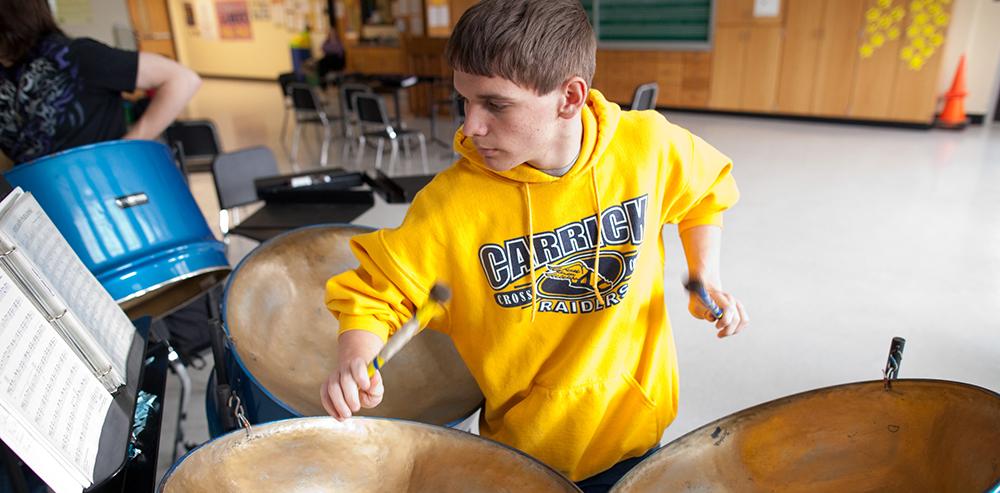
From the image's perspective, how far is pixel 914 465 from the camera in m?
0.72

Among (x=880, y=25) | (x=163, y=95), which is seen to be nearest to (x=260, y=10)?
(x=880, y=25)

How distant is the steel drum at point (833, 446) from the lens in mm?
688

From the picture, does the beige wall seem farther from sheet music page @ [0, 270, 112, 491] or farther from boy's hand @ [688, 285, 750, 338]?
sheet music page @ [0, 270, 112, 491]

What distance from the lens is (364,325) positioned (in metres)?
0.74

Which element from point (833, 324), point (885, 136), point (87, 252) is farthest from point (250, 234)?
point (885, 136)

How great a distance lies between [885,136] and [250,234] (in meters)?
5.05

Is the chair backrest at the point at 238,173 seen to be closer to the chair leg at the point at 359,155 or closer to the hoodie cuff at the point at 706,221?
the hoodie cuff at the point at 706,221

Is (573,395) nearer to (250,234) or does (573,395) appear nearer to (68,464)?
(68,464)

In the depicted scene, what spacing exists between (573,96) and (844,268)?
2472 mm

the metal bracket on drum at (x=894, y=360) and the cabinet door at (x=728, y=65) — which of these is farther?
the cabinet door at (x=728, y=65)

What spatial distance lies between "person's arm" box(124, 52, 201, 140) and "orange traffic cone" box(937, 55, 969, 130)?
5.55 meters

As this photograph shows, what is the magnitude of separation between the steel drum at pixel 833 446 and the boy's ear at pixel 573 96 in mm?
378

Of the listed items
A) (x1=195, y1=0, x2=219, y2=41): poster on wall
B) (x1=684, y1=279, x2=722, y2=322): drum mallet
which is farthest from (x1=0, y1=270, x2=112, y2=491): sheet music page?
(x1=195, y1=0, x2=219, y2=41): poster on wall

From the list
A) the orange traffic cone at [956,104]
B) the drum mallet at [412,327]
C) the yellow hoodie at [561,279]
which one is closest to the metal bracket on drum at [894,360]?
the yellow hoodie at [561,279]
